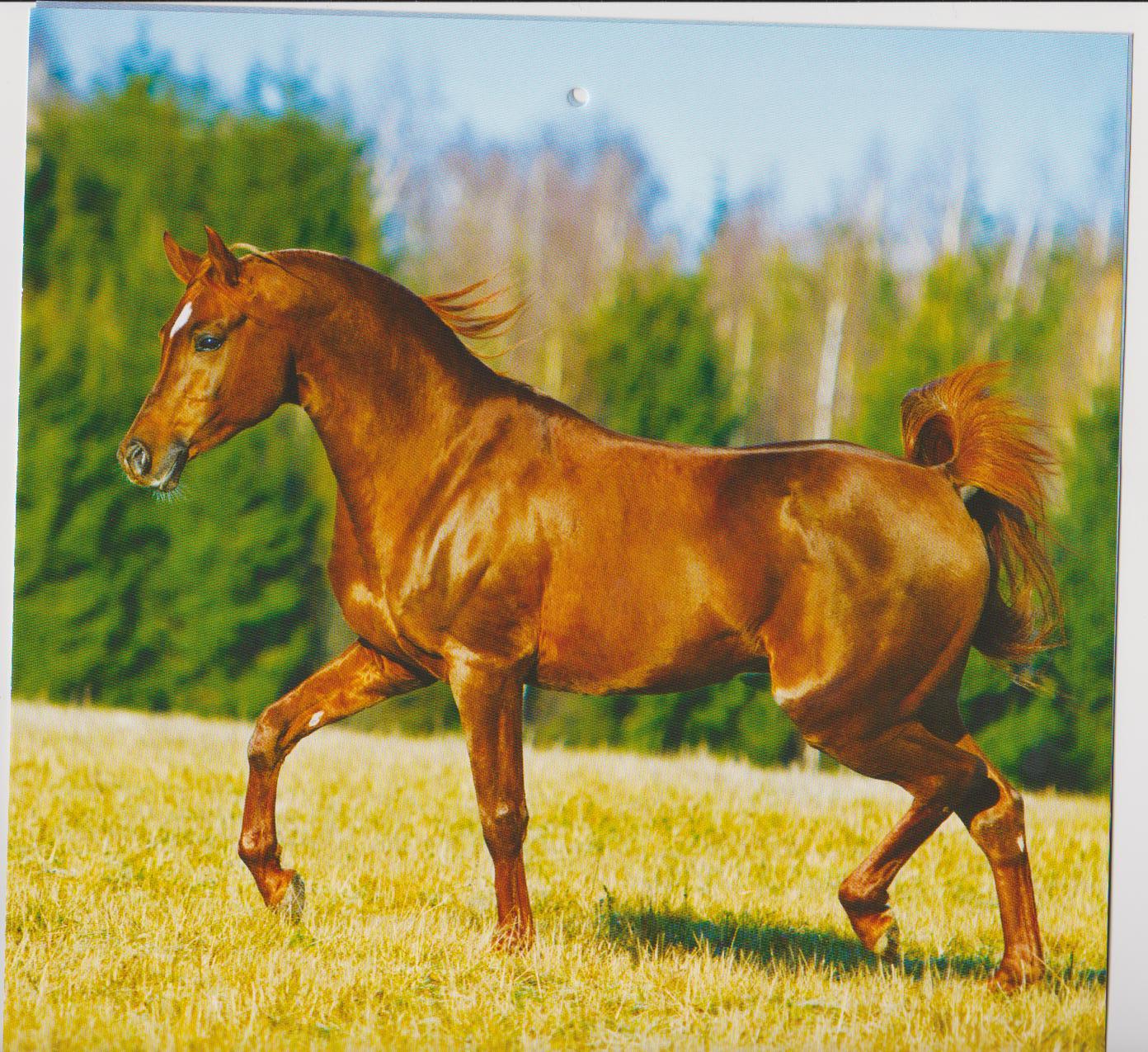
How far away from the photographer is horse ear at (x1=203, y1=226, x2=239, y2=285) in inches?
186

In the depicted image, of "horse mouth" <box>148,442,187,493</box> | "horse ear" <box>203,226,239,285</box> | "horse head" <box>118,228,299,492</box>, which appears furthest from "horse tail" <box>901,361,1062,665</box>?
"horse mouth" <box>148,442,187,493</box>

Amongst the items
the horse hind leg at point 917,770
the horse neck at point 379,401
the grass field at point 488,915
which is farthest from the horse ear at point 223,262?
the horse hind leg at point 917,770

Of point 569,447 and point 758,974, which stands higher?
point 569,447

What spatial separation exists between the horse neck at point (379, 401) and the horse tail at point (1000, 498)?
1.76 metres

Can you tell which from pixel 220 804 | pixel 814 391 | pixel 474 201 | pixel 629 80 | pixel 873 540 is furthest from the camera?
pixel 814 391

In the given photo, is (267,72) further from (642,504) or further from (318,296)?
(642,504)

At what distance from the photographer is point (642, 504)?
4926 mm

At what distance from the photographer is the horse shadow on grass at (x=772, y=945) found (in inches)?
206

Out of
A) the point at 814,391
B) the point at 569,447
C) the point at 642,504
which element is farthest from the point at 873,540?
the point at 814,391

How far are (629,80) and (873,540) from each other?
8.85 feet

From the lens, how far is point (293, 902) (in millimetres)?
5340

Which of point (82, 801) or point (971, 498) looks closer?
point (971, 498)

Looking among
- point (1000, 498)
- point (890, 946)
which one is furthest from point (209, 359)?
point (890, 946)

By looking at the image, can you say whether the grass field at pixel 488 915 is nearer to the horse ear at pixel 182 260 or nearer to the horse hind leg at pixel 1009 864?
the horse hind leg at pixel 1009 864
